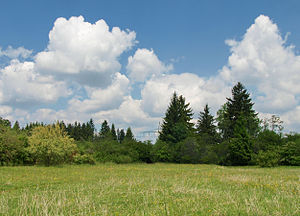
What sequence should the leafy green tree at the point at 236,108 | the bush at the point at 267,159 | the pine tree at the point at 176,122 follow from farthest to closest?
1. the leafy green tree at the point at 236,108
2. the pine tree at the point at 176,122
3. the bush at the point at 267,159

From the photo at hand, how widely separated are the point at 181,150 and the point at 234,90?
2246 cm

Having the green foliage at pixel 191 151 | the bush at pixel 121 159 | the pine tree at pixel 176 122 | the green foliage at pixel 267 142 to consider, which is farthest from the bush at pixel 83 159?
the green foliage at pixel 267 142

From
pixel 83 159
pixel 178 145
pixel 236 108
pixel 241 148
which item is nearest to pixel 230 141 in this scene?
pixel 241 148

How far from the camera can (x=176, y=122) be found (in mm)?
51906

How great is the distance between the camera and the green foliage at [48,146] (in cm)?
2372

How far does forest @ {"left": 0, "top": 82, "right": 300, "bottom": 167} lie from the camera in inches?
966

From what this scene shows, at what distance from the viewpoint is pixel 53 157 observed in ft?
81.0

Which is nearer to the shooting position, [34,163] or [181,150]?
[34,163]

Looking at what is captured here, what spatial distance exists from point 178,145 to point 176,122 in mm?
13324

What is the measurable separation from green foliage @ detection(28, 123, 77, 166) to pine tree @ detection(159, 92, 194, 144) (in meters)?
22.0

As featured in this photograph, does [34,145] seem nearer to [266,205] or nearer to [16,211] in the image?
[16,211]

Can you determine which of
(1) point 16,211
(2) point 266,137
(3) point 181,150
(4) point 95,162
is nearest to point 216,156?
(3) point 181,150

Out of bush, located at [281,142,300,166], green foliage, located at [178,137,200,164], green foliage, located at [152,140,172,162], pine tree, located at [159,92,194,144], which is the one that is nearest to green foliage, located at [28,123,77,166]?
green foliage, located at [152,140,172,162]

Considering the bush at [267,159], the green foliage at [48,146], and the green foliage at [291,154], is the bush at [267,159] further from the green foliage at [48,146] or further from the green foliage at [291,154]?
the green foliage at [48,146]
